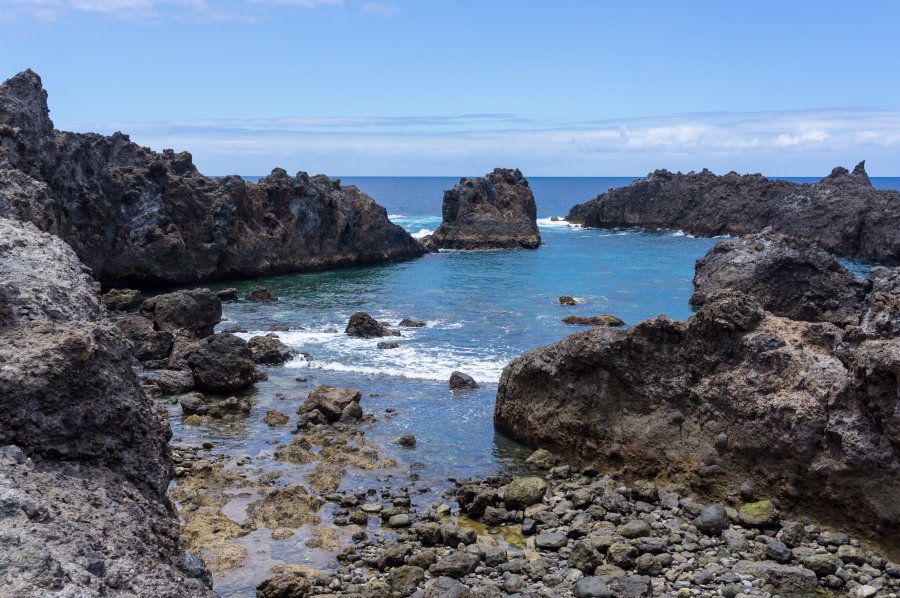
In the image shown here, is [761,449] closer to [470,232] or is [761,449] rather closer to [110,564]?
[110,564]

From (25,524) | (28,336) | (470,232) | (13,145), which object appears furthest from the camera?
(470,232)

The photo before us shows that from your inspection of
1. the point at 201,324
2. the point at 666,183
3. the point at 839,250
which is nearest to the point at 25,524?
the point at 201,324

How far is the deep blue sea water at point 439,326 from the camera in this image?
21.4 meters

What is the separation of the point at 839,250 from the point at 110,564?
253 ft

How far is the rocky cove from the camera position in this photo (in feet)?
27.6

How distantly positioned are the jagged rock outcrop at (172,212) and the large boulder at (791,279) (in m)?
32.7

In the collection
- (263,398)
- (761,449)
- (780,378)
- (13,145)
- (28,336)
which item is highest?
(13,145)

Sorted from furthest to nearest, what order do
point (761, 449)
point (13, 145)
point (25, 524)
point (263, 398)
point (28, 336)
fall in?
point (13, 145) < point (263, 398) < point (761, 449) < point (28, 336) < point (25, 524)

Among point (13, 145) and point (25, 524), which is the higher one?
point (13, 145)

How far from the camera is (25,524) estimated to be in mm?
6992

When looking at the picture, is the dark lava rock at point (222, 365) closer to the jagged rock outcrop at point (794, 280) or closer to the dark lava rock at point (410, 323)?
the dark lava rock at point (410, 323)

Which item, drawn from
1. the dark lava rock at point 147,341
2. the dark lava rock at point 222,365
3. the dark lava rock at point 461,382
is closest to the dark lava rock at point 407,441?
the dark lava rock at point 461,382

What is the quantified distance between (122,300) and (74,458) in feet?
118

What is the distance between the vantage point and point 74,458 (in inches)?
338
